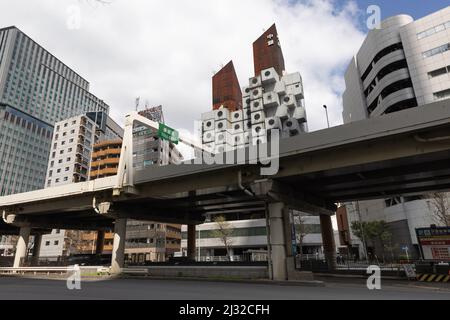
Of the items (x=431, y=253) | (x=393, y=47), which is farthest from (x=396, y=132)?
(x=393, y=47)

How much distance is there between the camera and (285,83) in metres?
87.0

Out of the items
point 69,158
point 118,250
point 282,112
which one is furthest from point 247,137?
point 118,250

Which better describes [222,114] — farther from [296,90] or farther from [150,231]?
[150,231]

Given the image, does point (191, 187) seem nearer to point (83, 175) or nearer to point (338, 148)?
point (338, 148)

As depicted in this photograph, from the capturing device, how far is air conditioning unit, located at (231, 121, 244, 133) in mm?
91425

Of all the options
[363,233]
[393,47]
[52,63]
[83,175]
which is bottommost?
[363,233]

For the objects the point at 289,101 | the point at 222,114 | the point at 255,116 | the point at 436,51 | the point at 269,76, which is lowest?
the point at 436,51

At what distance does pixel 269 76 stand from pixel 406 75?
123 feet

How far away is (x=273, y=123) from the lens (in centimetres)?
8238

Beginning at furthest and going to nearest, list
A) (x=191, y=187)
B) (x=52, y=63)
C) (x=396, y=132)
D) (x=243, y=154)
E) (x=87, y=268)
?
(x=52, y=63) → (x=87, y=268) → (x=191, y=187) → (x=243, y=154) → (x=396, y=132)

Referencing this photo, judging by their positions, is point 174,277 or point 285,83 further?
point 285,83

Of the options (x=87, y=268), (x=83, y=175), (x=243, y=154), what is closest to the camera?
(x=243, y=154)

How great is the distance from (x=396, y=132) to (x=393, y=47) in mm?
52945

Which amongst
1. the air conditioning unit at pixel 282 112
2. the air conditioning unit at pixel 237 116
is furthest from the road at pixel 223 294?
the air conditioning unit at pixel 237 116
